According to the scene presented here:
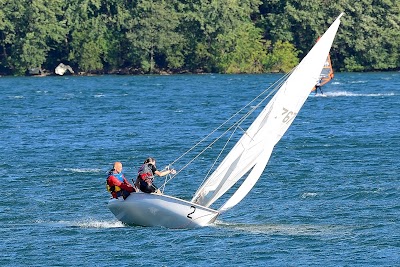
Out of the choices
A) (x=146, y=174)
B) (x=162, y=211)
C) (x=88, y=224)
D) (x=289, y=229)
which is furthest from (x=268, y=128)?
(x=88, y=224)

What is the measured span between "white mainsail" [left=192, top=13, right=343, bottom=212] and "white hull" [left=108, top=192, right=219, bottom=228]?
27.6 inches

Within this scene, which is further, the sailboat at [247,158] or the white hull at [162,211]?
the sailboat at [247,158]

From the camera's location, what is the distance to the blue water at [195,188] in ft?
94.5

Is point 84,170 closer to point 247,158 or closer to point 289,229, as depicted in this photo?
point 247,158

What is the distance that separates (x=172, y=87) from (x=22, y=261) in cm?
8672

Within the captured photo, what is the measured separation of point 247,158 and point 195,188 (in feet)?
28.5

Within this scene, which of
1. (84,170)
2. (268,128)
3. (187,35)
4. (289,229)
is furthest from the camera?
(187,35)

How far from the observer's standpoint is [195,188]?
40.0 metres

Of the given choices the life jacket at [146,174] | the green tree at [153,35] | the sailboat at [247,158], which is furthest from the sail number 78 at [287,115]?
the green tree at [153,35]

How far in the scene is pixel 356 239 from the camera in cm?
3014

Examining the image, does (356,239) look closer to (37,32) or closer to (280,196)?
(280,196)

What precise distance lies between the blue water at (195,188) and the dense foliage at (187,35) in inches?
2404

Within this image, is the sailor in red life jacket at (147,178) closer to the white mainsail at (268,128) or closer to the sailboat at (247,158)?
the sailboat at (247,158)

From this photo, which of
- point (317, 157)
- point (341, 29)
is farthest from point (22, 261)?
point (341, 29)
